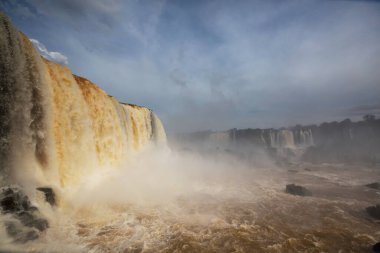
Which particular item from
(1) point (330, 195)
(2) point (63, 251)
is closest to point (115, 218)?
(2) point (63, 251)

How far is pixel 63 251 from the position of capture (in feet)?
23.3

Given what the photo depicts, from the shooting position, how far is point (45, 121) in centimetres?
921

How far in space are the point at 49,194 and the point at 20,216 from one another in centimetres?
142

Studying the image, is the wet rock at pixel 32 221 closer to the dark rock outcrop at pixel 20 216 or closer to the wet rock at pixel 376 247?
the dark rock outcrop at pixel 20 216

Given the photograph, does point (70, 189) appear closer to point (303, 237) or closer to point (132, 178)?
point (132, 178)

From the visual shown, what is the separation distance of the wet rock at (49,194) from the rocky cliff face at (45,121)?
325 millimetres

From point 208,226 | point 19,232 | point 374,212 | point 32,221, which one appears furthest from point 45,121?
point 374,212

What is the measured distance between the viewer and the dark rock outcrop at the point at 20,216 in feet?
22.8

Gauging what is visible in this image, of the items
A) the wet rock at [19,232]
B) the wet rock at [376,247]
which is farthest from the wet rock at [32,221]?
the wet rock at [376,247]

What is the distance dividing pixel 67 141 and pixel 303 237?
12281 mm

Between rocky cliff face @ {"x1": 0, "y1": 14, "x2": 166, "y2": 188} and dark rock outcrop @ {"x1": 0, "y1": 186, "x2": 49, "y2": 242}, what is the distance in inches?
22.2

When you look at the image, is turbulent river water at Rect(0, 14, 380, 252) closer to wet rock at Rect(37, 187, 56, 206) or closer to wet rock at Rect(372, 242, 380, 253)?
wet rock at Rect(37, 187, 56, 206)

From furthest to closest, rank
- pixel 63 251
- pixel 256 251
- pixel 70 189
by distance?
pixel 70 189 → pixel 256 251 → pixel 63 251

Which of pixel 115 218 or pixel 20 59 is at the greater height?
pixel 20 59
